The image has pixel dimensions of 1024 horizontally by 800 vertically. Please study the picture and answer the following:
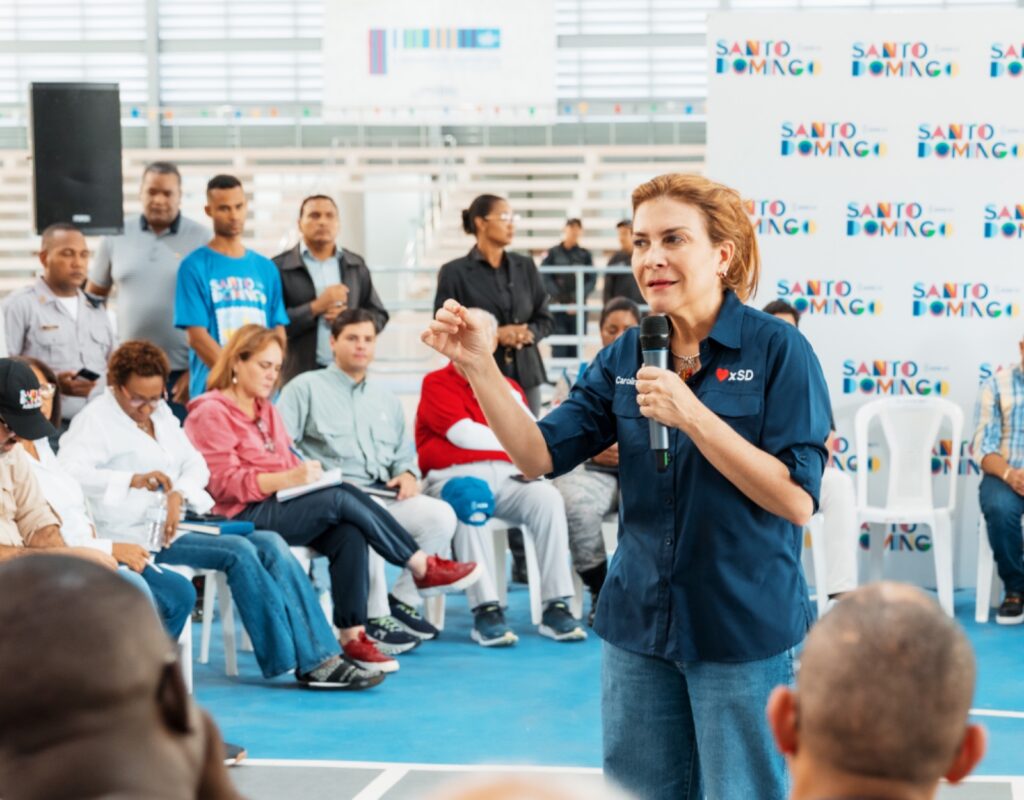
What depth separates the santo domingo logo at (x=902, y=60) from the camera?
648 centimetres

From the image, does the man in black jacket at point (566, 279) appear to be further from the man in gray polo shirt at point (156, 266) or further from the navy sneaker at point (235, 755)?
the navy sneaker at point (235, 755)

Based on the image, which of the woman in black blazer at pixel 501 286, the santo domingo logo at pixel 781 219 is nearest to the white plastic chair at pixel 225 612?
the woman in black blazer at pixel 501 286

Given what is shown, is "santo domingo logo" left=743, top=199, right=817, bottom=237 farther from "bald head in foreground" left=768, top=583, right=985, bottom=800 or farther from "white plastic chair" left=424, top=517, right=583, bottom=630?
"bald head in foreground" left=768, top=583, right=985, bottom=800

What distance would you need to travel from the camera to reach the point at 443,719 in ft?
14.8

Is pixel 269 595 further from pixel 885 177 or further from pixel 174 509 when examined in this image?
pixel 885 177

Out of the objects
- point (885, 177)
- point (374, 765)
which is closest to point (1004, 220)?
point (885, 177)

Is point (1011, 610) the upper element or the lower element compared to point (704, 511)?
lower

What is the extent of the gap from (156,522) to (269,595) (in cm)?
45

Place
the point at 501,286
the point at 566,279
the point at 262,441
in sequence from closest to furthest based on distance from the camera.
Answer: the point at 262,441 < the point at 501,286 < the point at 566,279

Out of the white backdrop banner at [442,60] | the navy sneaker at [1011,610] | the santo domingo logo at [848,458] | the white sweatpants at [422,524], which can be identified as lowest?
the navy sneaker at [1011,610]

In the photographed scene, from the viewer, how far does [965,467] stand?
6562 mm

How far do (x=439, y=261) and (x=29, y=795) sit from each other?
15.4 meters

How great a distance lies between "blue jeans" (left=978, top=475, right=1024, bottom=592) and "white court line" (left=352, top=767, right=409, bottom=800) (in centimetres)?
317

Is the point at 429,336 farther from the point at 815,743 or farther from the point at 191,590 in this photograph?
the point at 191,590
